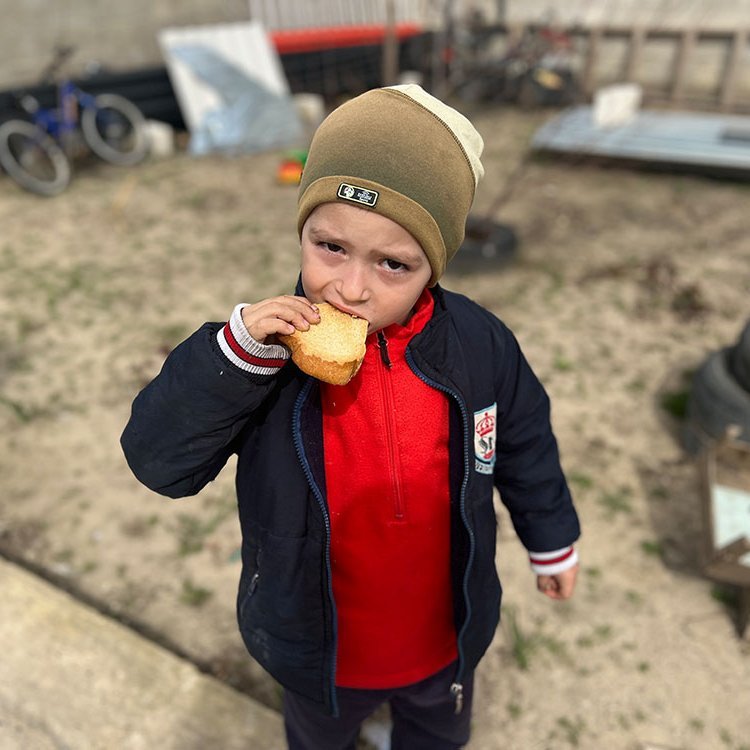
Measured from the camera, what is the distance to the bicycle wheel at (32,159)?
24.5 feet

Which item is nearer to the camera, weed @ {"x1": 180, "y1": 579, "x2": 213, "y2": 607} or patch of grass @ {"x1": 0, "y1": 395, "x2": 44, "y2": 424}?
weed @ {"x1": 180, "y1": 579, "x2": 213, "y2": 607}

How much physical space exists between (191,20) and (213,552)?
29.6 ft

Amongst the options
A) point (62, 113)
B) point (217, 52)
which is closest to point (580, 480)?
point (62, 113)

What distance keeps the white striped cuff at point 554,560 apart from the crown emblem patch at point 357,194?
118cm

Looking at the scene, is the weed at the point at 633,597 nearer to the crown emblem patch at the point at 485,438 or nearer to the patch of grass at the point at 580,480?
the patch of grass at the point at 580,480

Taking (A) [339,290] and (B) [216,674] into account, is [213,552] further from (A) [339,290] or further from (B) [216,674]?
(A) [339,290]

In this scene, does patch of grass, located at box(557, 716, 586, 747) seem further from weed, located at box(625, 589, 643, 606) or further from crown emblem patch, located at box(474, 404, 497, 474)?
crown emblem patch, located at box(474, 404, 497, 474)

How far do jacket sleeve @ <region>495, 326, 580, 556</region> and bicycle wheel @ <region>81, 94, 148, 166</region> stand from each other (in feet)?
27.4

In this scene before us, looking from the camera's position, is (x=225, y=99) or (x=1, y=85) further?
(x=225, y=99)

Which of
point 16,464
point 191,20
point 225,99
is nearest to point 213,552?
point 16,464

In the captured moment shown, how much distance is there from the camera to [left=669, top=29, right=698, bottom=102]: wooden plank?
34.5ft

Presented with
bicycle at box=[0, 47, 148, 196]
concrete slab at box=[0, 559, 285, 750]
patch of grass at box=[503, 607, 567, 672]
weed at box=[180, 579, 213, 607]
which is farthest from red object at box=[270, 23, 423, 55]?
patch of grass at box=[503, 607, 567, 672]

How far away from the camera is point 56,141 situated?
26.7 feet

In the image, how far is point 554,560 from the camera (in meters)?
1.85
